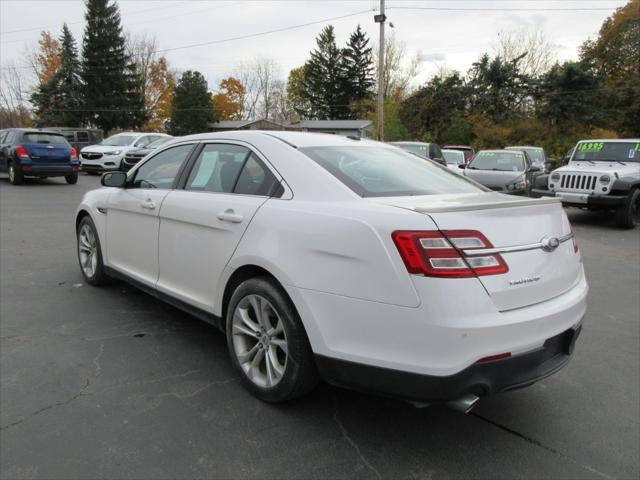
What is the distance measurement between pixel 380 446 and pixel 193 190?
2.22 metres

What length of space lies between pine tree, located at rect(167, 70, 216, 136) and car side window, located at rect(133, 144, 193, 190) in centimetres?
5040

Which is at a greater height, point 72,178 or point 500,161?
point 500,161

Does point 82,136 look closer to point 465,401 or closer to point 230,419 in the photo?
point 230,419

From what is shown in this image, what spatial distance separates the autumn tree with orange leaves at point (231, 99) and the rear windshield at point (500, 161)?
5754 cm

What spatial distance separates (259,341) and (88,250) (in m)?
3.16

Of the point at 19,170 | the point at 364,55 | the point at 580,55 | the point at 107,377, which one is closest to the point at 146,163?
the point at 107,377

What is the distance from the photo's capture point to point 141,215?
4.21 metres

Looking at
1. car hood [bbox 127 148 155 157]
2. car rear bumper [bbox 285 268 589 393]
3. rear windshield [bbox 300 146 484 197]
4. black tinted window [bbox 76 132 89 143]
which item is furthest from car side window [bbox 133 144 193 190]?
black tinted window [bbox 76 132 89 143]

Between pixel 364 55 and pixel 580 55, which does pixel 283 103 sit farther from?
pixel 580 55

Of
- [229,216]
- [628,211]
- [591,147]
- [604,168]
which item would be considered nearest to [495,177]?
[591,147]

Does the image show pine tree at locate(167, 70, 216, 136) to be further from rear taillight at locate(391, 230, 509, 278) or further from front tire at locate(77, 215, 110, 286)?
rear taillight at locate(391, 230, 509, 278)

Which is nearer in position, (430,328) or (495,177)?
(430,328)

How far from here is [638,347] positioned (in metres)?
4.15

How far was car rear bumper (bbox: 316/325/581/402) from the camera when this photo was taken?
231 cm
